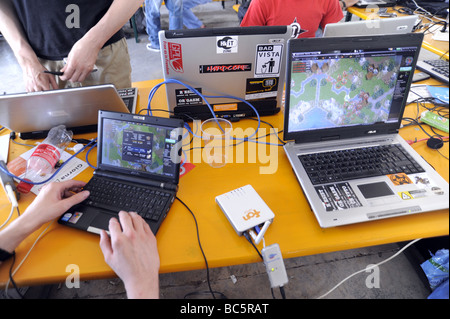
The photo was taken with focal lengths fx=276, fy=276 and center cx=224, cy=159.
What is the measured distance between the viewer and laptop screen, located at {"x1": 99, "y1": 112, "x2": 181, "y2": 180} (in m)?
0.81

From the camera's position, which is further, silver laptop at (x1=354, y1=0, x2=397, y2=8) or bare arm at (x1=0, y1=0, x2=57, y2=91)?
silver laptop at (x1=354, y1=0, x2=397, y2=8)

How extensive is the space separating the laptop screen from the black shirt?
2.33 ft

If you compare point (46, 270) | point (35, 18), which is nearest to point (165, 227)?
point (46, 270)

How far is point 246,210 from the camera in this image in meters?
0.75

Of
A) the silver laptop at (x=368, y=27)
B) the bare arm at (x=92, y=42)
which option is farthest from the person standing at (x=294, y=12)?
the bare arm at (x=92, y=42)

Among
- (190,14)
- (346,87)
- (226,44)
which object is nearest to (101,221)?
(226,44)

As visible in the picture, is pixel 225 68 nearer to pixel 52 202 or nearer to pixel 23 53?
pixel 52 202

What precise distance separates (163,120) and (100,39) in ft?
2.03

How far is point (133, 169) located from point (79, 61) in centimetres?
56

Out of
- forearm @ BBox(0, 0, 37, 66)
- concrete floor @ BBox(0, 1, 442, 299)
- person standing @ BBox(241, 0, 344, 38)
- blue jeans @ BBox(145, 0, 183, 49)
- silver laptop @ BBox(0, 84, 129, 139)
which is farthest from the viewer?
blue jeans @ BBox(145, 0, 183, 49)

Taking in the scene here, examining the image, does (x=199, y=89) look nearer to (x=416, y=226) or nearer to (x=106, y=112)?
(x=106, y=112)

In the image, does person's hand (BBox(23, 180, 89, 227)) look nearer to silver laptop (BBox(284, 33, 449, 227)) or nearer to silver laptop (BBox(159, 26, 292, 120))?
silver laptop (BBox(159, 26, 292, 120))

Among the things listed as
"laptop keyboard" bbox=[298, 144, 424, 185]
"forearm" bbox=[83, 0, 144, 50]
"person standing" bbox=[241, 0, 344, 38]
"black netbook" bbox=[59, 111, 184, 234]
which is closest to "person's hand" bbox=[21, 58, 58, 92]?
"forearm" bbox=[83, 0, 144, 50]

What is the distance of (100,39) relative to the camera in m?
1.15
